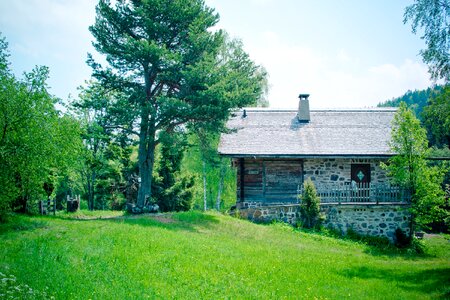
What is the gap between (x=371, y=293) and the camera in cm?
878

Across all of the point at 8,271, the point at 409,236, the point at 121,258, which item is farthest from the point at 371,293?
the point at 409,236

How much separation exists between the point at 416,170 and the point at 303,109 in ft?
29.3

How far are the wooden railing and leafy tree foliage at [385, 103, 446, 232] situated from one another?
1.44 meters

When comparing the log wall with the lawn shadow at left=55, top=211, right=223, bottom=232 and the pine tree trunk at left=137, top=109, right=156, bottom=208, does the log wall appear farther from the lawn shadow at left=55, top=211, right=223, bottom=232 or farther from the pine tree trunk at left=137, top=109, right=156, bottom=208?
the pine tree trunk at left=137, top=109, right=156, bottom=208

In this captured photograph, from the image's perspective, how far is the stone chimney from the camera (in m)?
24.6

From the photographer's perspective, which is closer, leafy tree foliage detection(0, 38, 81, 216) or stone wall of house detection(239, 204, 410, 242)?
leafy tree foliage detection(0, 38, 81, 216)

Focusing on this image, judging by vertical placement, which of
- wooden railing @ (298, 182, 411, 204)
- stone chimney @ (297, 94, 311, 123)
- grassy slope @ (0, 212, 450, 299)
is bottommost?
grassy slope @ (0, 212, 450, 299)

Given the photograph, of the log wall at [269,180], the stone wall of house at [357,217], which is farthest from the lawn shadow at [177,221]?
the log wall at [269,180]

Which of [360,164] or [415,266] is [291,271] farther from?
[360,164]

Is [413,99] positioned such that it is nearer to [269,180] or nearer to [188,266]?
[269,180]

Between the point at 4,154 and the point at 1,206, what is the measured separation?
1.99 metres

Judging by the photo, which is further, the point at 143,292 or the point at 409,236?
the point at 409,236

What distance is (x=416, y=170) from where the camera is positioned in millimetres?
17562

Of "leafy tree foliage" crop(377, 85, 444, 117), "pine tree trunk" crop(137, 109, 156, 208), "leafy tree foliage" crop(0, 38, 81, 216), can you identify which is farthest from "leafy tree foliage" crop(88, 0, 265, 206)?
"leafy tree foliage" crop(377, 85, 444, 117)
